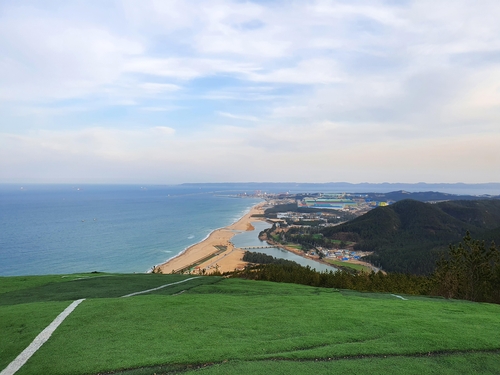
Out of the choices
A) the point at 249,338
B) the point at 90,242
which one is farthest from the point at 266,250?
the point at 249,338

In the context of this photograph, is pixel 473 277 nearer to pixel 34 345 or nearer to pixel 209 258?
pixel 34 345

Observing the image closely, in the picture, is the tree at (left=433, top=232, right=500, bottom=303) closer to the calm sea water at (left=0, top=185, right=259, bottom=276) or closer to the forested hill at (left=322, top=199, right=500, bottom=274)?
the forested hill at (left=322, top=199, right=500, bottom=274)

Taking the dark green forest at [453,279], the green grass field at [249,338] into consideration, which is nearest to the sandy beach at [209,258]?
the dark green forest at [453,279]

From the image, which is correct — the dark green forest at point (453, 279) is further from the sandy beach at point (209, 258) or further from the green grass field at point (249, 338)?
the sandy beach at point (209, 258)

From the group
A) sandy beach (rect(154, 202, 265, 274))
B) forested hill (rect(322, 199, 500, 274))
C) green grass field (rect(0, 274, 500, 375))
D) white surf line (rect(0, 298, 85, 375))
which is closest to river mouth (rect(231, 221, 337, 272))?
sandy beach (rect(154, 202, 265, 274))

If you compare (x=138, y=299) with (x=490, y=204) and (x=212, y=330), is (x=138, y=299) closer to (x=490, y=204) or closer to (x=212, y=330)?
(x=212, y=330)

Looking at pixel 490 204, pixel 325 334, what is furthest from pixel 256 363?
pixel 490 204
